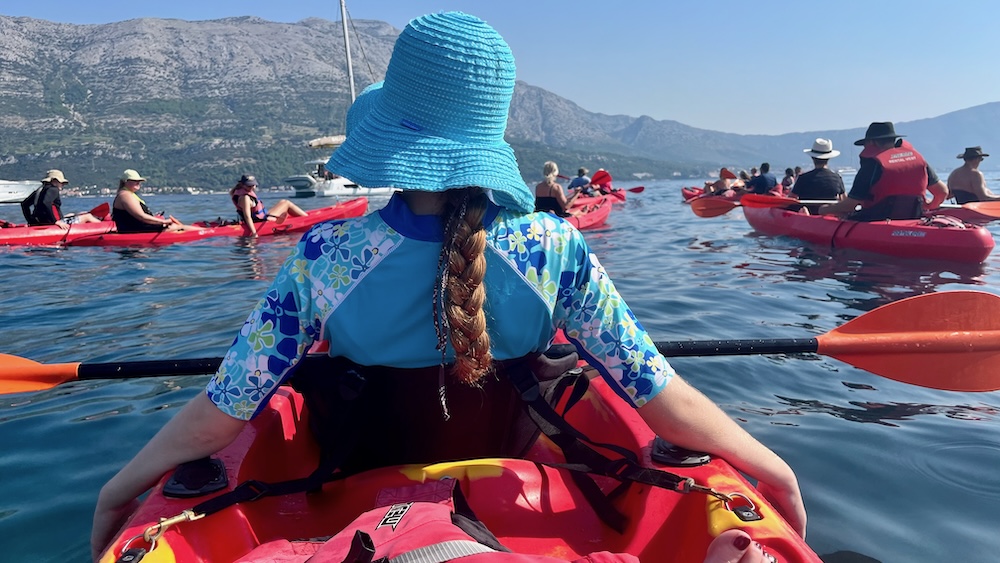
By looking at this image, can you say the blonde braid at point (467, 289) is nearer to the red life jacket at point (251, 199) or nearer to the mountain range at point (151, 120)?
the red life jacket at point (251, 199)

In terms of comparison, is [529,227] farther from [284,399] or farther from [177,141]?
[177,141]

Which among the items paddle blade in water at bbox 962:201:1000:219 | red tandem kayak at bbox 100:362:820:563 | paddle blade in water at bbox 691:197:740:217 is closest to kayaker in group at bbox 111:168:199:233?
paddle blade in water at bbox 691:197:740:217

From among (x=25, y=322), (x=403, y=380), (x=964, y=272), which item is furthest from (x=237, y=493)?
(x=964, y=272)

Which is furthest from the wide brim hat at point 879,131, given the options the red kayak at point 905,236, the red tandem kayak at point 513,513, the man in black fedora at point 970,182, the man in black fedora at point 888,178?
the red tandem kayak at point 513,513

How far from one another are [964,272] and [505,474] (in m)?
8.44

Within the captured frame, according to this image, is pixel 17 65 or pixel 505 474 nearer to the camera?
pixel 505 474

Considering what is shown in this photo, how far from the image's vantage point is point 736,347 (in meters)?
2.77

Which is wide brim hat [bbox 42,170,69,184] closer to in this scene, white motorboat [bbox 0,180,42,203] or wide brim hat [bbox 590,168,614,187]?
white motorboat [bbox 0,180,42,203]

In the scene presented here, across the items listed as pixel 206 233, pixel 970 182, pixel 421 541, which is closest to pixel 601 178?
pixel 970 182

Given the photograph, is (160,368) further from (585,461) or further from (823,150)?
(823,150)

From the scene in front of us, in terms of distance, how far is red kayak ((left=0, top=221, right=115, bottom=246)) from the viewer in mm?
11172

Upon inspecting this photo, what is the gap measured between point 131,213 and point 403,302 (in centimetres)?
1171

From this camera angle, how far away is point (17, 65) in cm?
16900

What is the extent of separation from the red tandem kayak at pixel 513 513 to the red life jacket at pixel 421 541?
0.18m
